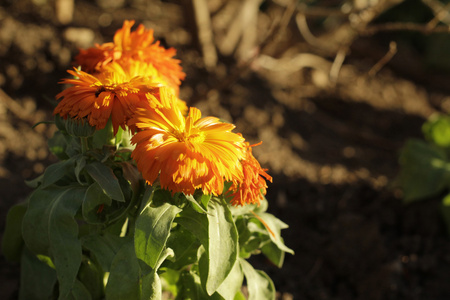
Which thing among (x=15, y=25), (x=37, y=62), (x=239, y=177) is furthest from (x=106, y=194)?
(x=15, y=25)

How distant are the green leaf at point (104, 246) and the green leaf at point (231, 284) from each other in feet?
1.26

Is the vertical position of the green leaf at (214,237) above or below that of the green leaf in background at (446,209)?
above

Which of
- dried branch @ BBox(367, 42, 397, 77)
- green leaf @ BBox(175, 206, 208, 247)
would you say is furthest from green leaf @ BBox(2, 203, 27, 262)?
dried branch @ BBox(367, 42, 397, 77)

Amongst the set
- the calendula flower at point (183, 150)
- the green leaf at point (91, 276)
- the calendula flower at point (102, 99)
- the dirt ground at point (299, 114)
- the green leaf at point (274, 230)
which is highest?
the calendula flower at point (102, 99)

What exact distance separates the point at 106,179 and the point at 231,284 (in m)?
0.57

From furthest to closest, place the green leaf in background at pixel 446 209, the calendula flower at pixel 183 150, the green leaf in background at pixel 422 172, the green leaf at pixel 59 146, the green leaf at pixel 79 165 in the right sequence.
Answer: the green leaf in background at pixel 422 172
the green leaf in background at pixel 446 209
the green leaf at pixel 59 146
the green leaf at pixel 79 165
the calendula flower at pixel 183 150

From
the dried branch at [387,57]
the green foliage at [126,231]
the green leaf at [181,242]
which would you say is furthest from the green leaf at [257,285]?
the dried branch at [387,57]

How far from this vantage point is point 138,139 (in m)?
1.30

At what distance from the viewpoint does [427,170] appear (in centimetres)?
321

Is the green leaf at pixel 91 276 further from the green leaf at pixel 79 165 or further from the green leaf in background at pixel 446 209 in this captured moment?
the green leaf in background at pixel 446 209

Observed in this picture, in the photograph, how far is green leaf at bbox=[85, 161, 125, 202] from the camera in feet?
4.60

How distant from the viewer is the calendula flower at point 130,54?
1652mm

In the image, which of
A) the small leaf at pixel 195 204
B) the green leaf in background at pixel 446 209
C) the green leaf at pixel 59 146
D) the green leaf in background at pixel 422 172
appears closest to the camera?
the small leaf at pixel 195 204

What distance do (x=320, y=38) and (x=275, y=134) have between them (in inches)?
47.4
